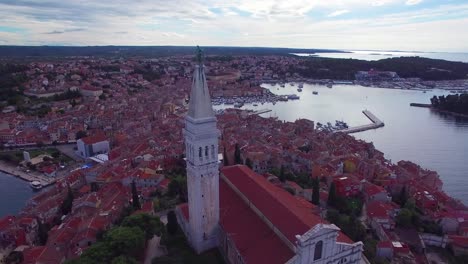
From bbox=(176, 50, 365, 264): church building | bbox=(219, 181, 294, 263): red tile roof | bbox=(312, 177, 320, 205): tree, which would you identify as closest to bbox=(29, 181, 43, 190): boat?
bbox=(176, 50, 365, 264): church building

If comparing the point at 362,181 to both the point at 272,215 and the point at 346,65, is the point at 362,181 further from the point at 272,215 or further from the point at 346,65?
the point at 346,65

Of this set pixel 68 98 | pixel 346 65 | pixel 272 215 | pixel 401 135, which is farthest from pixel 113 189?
pixel 346 65

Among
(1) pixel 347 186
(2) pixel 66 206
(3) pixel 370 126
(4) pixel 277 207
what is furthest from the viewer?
(3) pixel 370 126

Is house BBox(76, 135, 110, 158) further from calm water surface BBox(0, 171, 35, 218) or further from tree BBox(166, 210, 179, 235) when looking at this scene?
tree BBox(166, 210, 179, 235)

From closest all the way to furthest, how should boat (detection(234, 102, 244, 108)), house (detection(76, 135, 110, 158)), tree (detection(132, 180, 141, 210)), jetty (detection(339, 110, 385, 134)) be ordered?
tree (detection(132, 180, 141, 210)) < house (detection(76, 135, 110, 158)) < jetty (detection(339, 110, 385, 134)) < boat (detection(234, 102, 244, 108))

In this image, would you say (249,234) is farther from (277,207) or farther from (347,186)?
(347,186)

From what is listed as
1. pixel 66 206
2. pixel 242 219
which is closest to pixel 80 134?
pixel 66 206
